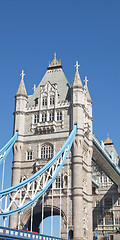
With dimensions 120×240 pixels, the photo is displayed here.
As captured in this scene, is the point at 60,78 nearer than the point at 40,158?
→ No

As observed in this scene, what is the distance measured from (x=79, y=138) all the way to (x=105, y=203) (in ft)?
98.9

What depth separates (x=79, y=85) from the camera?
55.0m

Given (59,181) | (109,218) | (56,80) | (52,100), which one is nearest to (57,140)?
(59,181)

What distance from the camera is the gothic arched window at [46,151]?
53.0 m

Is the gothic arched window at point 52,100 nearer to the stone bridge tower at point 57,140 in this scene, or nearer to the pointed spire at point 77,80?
the stone bridge tower at point 57,140

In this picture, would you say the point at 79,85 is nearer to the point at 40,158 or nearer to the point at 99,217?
the point at 40,158

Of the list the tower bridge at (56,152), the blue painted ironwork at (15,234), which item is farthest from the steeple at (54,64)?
the blue painted ironwork at (15,234)

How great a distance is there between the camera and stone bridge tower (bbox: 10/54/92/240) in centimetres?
4972

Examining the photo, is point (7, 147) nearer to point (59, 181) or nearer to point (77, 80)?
point (59, 181)

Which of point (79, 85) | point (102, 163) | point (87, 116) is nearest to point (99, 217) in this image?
point (102, 163)

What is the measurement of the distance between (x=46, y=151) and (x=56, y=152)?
155 cm

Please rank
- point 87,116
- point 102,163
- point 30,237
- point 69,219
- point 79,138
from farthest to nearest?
point 102,163, point 87,116, point 79,138, point 69,219, point 30,237

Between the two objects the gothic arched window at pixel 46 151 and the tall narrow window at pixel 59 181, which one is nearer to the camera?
the tall narrow window at pixel 59 181

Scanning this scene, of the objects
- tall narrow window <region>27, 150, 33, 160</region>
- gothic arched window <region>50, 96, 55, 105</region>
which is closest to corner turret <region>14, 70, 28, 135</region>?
tall narrow window <region>27, 150, 33, 160</region>
